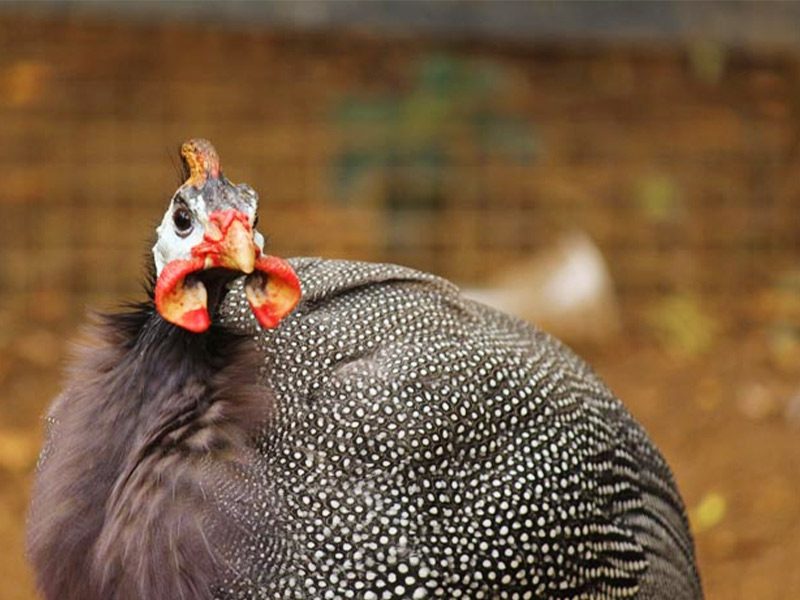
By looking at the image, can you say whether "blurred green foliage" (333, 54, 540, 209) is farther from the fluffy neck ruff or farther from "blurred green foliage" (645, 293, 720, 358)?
the fluffy neck ruff

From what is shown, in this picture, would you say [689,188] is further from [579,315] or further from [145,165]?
[145,165]

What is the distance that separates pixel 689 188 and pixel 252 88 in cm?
189

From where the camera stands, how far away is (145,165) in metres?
6.21

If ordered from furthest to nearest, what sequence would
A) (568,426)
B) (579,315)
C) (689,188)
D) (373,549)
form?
(689,188), (579,315), (568,426), (373,549)

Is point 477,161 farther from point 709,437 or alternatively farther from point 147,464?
point 147,464

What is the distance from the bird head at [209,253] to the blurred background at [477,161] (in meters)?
3.19

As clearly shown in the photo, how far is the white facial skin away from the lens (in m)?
2.51

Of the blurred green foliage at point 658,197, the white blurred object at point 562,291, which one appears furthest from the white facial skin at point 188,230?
the blurred green foliage at point 658,197

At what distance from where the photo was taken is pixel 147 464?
104 inches

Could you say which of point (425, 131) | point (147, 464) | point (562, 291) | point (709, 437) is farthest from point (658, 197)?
point (147, 464)

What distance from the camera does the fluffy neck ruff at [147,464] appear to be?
260cm

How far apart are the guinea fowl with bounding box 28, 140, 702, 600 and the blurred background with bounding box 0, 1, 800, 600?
2.89m

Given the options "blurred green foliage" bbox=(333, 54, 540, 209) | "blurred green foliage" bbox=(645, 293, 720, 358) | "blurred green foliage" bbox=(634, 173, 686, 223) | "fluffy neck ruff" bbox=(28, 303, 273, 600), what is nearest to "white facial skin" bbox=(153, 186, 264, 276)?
"fluffy neck ruff" bbox=(28, 303, 273, 600)

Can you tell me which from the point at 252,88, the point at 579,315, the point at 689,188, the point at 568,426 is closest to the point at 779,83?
the point at 689,188
